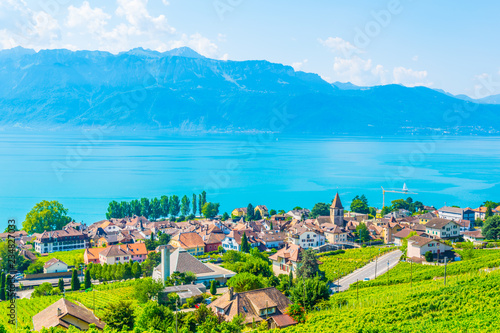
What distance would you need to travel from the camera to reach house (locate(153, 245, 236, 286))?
23844 mm

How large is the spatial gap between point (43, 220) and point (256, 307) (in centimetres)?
3043

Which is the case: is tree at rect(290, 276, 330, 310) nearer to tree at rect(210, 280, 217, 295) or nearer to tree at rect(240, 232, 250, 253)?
tree at rect(210, 280, 217, 295)

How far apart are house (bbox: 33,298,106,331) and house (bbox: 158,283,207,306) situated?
413 cm

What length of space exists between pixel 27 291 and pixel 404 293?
1987 centimetres

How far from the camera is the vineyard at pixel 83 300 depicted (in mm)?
19078

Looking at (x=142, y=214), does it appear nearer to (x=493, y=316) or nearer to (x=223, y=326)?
(x=223, y=326)

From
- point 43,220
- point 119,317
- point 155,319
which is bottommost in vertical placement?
point 119,317

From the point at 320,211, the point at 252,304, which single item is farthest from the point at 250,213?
the point at 252,304

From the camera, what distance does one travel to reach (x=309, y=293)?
60.1 ft

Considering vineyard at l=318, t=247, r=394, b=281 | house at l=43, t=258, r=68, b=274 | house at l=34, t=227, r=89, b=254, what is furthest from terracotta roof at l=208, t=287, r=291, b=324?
house at l=34, t=227, r=89, b=254

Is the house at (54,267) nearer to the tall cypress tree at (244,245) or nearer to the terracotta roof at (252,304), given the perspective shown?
the tall cypress tree at (244,245)

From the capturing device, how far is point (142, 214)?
47.9 meters

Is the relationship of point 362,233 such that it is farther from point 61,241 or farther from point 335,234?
point 61,241

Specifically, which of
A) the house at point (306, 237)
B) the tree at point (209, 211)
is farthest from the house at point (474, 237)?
the tree at point (209, 211)
